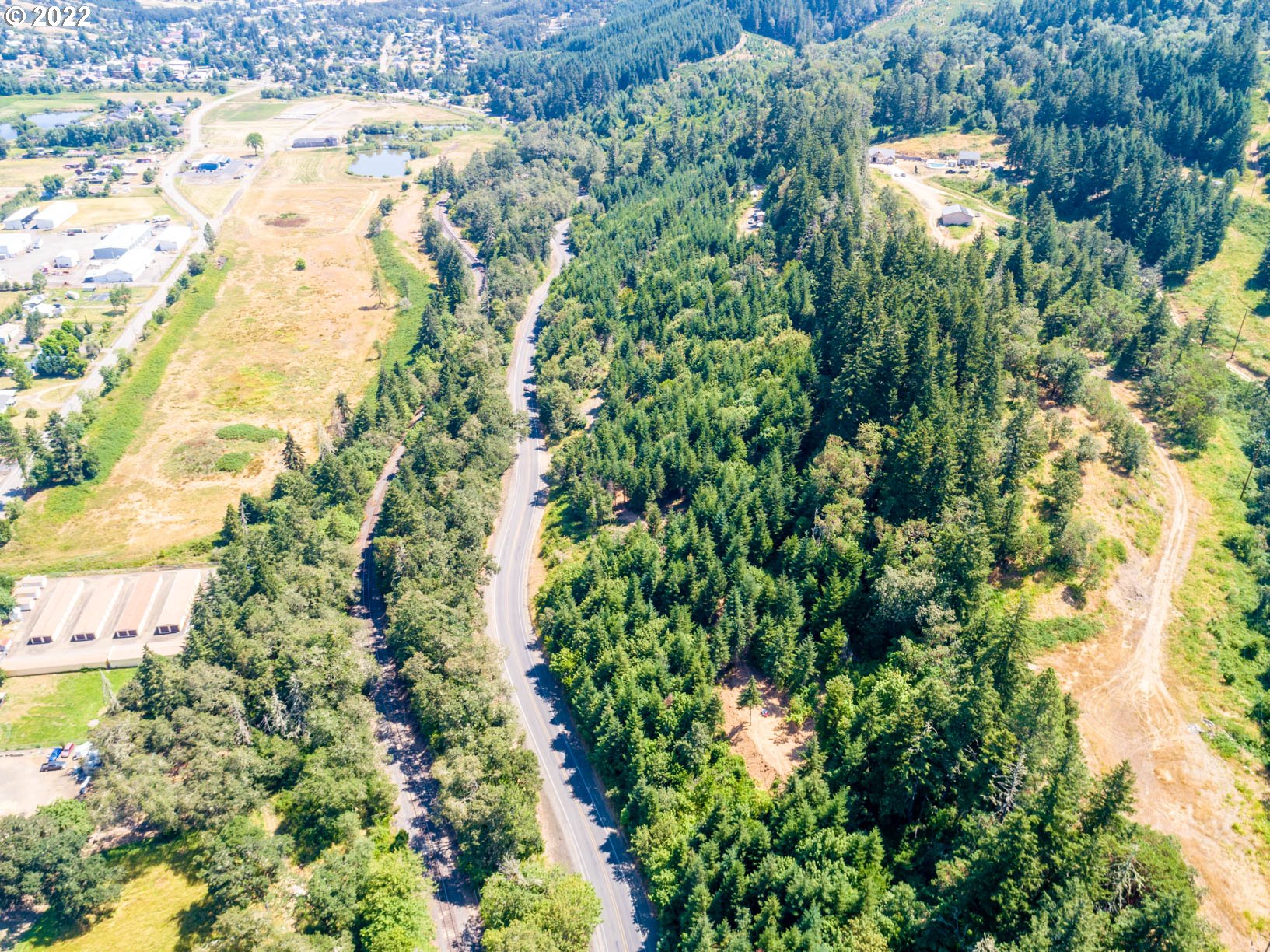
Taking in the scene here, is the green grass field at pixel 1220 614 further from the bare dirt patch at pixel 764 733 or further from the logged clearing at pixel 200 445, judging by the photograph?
the logged clearing at pixel 200 445

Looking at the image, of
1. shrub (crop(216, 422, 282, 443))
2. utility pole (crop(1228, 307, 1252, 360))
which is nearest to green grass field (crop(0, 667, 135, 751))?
shrub (crop(216, 422, 282, 443))

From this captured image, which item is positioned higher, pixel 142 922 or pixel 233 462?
pixel 233 462

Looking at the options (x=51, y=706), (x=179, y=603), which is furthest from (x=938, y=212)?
(x=51, y=706)

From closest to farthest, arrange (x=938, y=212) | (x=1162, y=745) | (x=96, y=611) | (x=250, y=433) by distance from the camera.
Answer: (x=1162, y=745)
(x=96, y=611)
(x=250, y=433)
(x=938, y=212)

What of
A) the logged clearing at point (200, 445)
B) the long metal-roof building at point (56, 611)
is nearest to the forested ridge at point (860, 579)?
the logged clearing at point (200, 445)

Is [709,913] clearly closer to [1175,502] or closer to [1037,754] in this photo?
[1037,754]

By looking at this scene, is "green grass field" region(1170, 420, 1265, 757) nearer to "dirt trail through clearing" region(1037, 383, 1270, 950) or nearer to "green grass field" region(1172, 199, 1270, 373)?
"dirt trail through clearing" region(1037, 383, 1270, 950)

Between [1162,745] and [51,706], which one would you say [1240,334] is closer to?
[1162,745]
